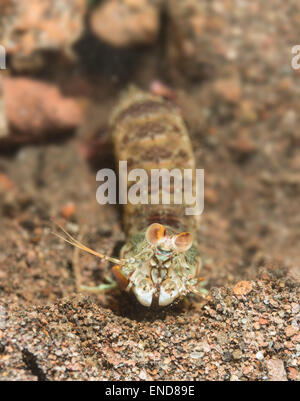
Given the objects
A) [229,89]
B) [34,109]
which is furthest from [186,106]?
[34,109]

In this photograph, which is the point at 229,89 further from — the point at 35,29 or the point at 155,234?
the point at 155,234

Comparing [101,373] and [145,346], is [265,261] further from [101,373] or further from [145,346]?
[101,373]

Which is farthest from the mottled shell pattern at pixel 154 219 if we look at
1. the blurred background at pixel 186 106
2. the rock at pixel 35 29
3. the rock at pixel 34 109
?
the rock at pixel 35 29

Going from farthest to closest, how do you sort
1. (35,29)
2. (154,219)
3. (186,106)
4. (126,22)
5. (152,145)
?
(126,22) → (186,106) → (35,29) → (152,145) → (154,219)

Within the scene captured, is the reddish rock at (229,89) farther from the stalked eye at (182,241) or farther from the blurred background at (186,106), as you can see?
the stalked eye at (182,241)

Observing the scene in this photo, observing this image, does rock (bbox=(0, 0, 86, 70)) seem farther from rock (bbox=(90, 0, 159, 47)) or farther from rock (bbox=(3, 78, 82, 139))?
rock (bbox=(90, 0, 159, 47))

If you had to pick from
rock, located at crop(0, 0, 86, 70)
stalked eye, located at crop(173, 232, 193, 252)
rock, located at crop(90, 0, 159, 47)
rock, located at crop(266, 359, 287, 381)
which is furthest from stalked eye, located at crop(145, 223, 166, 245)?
rock, located at crop(90, 0, 159, 47)
